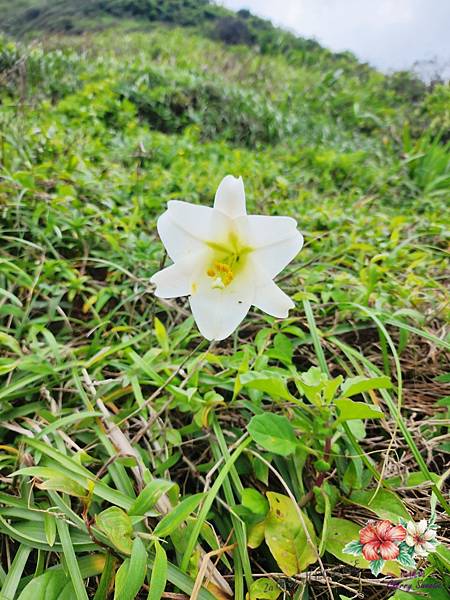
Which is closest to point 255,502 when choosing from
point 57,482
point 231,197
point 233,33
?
point 57,482

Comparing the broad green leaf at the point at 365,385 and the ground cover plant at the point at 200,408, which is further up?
the broad green leaf at the point at 365,385

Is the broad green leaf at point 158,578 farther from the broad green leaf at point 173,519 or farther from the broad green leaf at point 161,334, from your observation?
the broad green leaf at point 161,334

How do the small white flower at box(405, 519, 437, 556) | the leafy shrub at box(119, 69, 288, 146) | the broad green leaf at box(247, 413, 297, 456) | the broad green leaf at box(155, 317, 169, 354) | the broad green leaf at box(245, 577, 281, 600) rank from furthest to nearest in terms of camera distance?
the leafy shrub at box(119, 69, 288, 146) → the broad green leaf at box(155, 317, 169, 354) → the broad green leaf at box(247, 413, 297, 456) → the broad green leaf at box(245, 577, 281, 600) → the small white flower at box(405, 519, 437, 556)

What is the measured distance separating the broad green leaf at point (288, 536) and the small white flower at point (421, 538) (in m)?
0.20

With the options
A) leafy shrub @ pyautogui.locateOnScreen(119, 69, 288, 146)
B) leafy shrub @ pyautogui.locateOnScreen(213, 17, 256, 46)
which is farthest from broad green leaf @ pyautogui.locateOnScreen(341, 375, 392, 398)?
leafy shrub @ pyautogui.locateOnScreen(213, 17, 256, 46)

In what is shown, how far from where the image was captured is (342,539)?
0.89 m

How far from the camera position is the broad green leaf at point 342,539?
824 mm

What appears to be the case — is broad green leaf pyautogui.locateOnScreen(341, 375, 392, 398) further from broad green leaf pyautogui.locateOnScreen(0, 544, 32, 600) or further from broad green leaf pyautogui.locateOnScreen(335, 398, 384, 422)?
broad green leaf pyautogui.locateOnScreen(0, 544, 32, 600)

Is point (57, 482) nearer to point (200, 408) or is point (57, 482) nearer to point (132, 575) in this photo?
point (132, 575)

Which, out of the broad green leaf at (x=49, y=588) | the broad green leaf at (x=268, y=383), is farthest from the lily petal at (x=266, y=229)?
the broad green leaf at (x=49, y=588)

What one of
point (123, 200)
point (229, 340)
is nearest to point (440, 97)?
point (123, 200)

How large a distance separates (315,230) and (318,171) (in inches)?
63.9

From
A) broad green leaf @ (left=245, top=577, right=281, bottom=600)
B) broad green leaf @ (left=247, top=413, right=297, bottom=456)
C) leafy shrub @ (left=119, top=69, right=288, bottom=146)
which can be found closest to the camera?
broad green leaf @ (left=245, top=577, right=281, bottom=600)

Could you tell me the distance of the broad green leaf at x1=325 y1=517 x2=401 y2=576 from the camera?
0.82m
